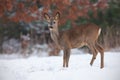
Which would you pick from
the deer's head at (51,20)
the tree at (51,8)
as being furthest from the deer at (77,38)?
the tree at (51,8)

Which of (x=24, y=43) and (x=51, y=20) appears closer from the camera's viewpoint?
(x=51, y=20)

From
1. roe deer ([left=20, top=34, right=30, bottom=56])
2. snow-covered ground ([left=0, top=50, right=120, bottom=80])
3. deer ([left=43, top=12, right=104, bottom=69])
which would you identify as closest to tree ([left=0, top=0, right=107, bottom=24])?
roe deer ([left=20, top=34, right=30, bottom=56])

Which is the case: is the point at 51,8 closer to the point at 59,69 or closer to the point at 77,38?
the point at 77,38

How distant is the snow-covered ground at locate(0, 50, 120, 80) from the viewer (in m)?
1.73

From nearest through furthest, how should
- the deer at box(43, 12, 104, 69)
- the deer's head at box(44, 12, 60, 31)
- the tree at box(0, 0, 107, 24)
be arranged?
1. the deer's head at box(44, 12, 60, 31)
2. the deer at box(43, 12, 104, 69)
3. the tree at box(0, 0, 107, 24)

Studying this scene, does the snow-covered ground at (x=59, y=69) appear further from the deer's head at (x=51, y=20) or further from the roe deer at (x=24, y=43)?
the roe deer at (x=24, y=43)

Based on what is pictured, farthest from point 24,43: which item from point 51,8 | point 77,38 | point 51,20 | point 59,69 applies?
point 59,69

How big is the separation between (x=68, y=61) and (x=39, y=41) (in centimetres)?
84

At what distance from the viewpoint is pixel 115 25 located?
8.21 feet

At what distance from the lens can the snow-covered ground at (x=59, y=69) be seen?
67.9 inches

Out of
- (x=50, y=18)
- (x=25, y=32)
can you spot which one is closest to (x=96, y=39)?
(x=50, y=18)

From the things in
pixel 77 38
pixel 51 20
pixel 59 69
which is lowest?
pixel 59 69

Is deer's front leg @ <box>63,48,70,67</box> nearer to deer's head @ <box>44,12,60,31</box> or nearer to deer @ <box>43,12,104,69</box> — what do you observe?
deer @ <box>43,12,104,69</box>

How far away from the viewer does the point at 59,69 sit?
1893mm
